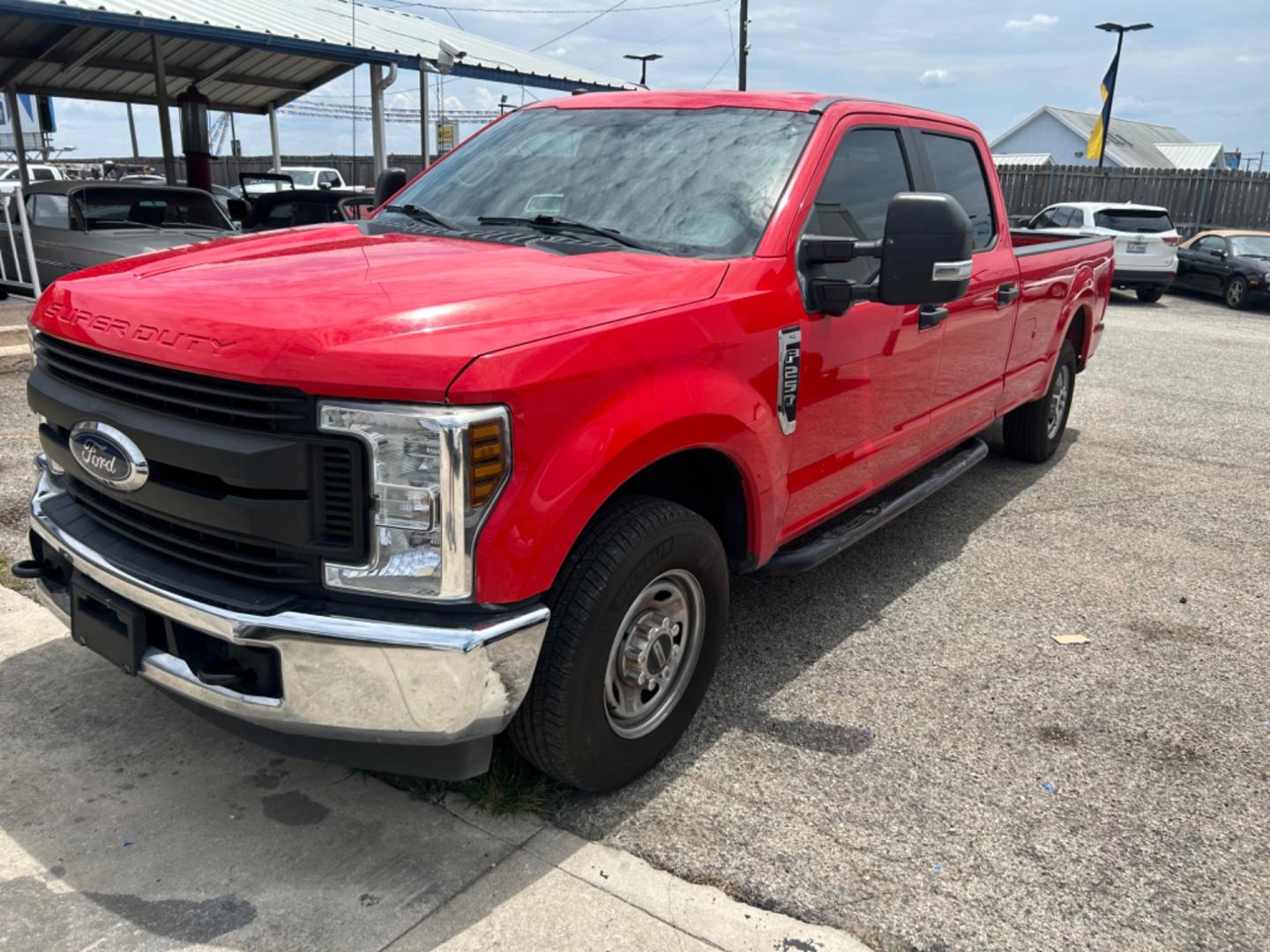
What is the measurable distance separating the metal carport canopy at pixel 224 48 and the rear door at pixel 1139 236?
907 centimetres

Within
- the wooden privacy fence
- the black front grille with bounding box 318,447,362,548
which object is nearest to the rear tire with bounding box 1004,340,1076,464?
the black front grille with bounding box 318,447,362,548

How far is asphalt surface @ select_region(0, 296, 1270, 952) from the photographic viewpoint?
8.29 feet

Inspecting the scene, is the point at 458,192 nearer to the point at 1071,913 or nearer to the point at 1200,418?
the point at 1071,913

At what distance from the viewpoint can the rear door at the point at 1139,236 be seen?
17.4 m

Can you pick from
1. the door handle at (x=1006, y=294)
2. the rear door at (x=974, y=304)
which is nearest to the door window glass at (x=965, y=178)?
the rear door at (x=974, y=304)

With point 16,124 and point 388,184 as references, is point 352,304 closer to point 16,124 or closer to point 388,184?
point 388,184

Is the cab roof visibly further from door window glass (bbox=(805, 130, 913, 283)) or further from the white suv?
the white suv

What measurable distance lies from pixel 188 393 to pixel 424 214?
5.23 feet

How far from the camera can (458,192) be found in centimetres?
380

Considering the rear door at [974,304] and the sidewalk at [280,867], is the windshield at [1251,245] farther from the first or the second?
the sidewalk at [280,867]

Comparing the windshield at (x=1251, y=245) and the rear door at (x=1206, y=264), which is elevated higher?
the windshield at (x=1251, y=245)

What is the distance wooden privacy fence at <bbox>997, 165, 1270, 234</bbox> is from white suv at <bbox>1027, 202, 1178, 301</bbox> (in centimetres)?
971

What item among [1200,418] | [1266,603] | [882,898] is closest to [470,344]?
[882,898]

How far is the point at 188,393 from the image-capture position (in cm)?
233
